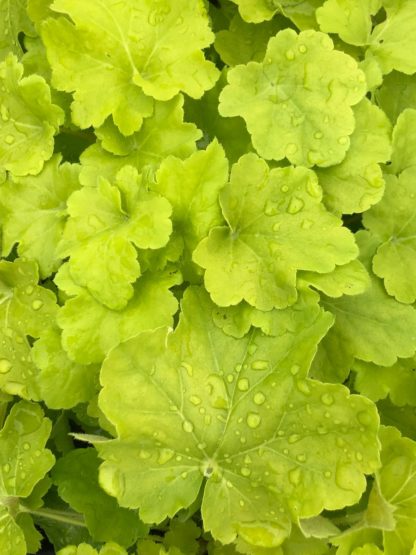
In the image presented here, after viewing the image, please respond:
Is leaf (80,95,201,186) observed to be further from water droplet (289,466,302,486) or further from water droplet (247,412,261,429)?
water droplet (289,466,302,486)

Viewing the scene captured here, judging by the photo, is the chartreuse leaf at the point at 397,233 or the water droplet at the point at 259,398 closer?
the water droplet at the point at 259,398

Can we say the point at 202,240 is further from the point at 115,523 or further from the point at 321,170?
the point at 115,523

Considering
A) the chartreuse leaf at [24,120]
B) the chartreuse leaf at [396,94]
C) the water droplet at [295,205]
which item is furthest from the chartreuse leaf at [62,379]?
the chartreuse leaf at [396,94]

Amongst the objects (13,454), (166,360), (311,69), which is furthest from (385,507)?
(311,69)

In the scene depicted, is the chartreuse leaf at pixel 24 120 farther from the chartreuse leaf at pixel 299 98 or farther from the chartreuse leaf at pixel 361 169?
the chartreuse leaf at pixel 361 169

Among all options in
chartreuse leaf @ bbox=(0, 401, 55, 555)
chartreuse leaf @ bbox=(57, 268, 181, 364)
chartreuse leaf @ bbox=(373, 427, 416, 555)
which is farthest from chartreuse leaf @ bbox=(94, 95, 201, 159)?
chartreuse leaf @ bbox=(373, 427, 416, 555)

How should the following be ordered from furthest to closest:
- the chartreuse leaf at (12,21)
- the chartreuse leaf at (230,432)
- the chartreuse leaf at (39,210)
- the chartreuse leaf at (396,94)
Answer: the chartreuse leaf at (12,21) < the chartreuse leaf at (396,94) < the chartreuse leaf at (39,210) < the chartreuse leaf at (230,432)

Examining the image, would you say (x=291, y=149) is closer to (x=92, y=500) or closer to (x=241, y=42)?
(x=241, y=42)
